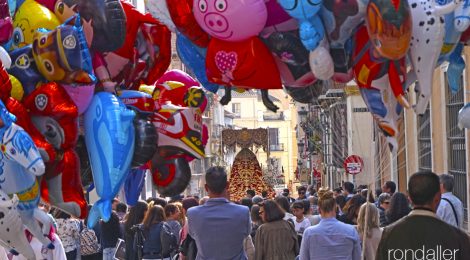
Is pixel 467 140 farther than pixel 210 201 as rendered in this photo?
Yes

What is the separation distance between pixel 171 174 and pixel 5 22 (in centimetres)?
224

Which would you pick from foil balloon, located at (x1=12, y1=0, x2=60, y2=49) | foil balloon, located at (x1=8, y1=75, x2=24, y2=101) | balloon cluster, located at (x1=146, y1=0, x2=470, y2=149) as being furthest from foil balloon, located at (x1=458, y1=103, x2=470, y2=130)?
foil balloon, located at (x1=8, y1=75, x2=24, y2=101)

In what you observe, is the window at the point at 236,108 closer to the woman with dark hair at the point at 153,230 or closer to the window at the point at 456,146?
the window at the point at 456,146

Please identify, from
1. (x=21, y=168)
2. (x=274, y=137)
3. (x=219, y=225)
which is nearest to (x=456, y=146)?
(x=219, y=225)

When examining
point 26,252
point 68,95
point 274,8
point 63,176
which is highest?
point 274,8

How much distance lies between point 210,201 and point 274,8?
1.61 m

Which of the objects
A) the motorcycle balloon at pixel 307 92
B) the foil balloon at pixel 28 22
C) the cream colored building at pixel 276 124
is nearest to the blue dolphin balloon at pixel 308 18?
the motorcycle balloon at pixel 307 92

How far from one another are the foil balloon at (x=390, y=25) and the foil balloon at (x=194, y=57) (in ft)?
5.34

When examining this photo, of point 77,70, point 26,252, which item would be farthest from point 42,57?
point 26,252

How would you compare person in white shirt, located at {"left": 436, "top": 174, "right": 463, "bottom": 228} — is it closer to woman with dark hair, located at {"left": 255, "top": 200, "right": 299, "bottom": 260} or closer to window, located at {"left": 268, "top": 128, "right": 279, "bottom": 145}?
woman with dark hair, located at {"left": 255, "top": 200, "right": 299, "bottom": 260}

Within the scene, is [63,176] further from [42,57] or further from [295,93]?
[295,93]

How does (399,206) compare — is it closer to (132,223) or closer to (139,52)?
(139,52)

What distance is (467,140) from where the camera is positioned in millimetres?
16406

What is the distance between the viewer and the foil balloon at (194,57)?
29.7ft
